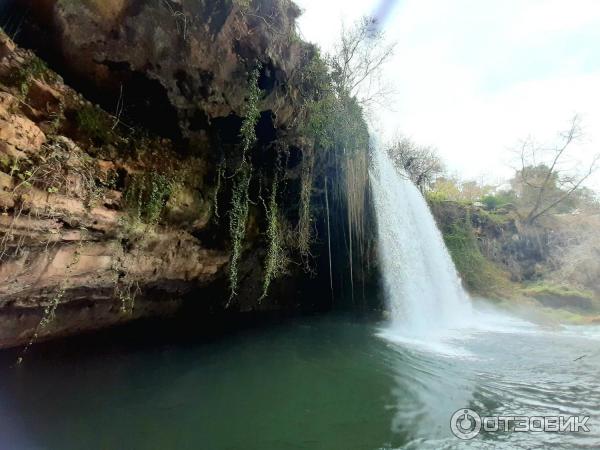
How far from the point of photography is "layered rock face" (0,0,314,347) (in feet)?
11.8

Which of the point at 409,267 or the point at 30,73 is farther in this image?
the point at 409,267

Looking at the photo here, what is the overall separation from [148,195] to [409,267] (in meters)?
9.11

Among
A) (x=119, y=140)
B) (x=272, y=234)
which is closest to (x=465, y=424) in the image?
(x=272, y=234)

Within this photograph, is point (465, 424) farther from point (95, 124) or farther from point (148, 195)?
point (95, 124)

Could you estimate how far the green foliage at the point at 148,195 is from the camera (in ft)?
15.4

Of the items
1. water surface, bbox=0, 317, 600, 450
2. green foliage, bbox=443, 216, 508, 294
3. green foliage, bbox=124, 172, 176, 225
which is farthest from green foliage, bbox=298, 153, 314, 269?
green foliage, bbox=443, 216, 508, 294

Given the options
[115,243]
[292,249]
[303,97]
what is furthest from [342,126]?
[115,243]

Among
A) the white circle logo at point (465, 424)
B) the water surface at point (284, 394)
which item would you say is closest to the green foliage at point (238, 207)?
the water surface at point (284, 394)

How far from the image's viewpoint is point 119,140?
15.3 ft

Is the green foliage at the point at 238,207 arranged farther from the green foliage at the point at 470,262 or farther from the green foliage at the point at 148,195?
the green foliage at the point at 470,262

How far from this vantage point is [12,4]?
3.67m

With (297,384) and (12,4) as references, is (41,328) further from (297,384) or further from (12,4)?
(12,4)

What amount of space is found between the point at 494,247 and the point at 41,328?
20.0 meters

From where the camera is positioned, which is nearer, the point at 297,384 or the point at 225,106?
the point at 297,384
